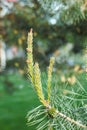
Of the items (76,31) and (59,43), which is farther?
(59,43)

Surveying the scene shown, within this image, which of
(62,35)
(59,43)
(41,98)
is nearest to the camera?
(41,98)

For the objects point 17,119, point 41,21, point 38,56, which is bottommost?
point 17,119

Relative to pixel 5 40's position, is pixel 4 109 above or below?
below

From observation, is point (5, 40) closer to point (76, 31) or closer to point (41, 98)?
point (76, 31)

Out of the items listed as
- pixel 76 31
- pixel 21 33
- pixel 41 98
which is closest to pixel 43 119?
pixel 41 98

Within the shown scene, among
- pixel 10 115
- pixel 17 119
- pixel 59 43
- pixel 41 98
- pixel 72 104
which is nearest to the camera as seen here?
A: pixel 41 98

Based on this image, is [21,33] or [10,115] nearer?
[21,33]

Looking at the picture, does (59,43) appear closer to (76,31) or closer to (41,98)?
(76,31)

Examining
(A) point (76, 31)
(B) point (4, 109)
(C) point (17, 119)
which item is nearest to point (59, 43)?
(A) point (76, 31)

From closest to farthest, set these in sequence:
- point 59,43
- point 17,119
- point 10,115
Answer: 1. point 59,43
2. point 17,119
3. point 10,115
